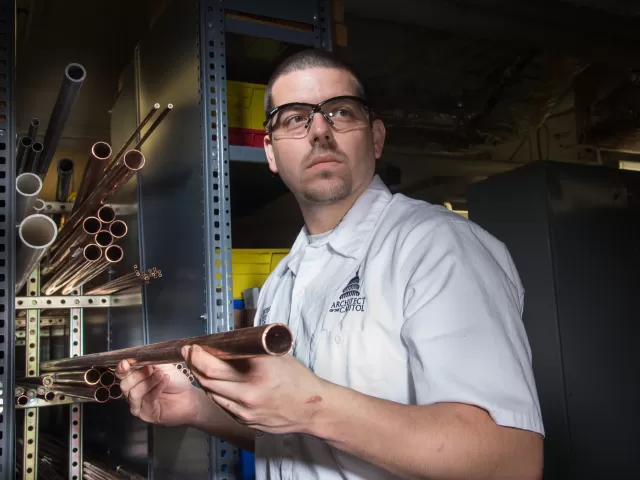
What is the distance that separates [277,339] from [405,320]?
0.39m

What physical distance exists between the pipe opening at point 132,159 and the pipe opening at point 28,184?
0.17 meters

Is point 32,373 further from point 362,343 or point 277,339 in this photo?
point 277,339

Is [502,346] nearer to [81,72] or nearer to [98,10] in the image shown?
[81,72]

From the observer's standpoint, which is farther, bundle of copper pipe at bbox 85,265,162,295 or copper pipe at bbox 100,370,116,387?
bundle of copper pipe at bbox 85,265,162,295

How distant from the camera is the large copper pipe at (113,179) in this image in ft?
3.79

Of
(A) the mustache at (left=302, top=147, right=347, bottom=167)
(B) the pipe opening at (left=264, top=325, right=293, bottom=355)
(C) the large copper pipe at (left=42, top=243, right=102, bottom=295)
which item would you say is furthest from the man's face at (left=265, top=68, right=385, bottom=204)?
(B) the pipe opening at (left=264, top=325, right=293, bottom=355)

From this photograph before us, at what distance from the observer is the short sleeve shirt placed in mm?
797

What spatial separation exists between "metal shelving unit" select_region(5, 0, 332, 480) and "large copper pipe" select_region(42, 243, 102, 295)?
0.20ft

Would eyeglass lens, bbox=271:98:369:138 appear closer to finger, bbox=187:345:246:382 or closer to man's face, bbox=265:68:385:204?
man's face, bbox=265:68:385:204

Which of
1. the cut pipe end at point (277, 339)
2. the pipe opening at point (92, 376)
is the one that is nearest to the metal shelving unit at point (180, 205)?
the pipe opening at point (92, 376)

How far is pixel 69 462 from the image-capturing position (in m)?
1.79

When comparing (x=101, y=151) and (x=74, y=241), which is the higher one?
(x=101, y=151)

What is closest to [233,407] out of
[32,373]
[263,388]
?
[263,388]

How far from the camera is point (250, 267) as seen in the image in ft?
5.65
